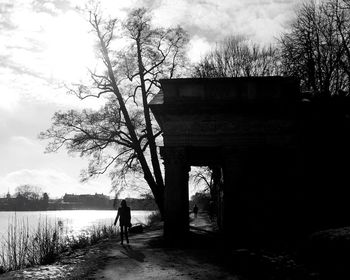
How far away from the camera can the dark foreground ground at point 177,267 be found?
794 centimetres

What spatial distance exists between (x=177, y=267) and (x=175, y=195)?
651 cm

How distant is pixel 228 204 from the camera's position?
15328 millimetres

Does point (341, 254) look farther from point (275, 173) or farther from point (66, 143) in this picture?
point (66, 143)

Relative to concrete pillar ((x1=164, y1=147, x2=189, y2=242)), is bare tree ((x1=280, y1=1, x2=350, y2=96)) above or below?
above

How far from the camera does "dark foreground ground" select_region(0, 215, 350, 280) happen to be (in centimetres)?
794

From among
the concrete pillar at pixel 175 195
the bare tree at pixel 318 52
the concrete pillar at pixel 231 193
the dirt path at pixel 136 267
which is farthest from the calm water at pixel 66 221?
the bare tree at pixel 318 52

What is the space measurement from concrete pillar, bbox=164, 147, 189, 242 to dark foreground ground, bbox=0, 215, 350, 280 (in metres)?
3.35

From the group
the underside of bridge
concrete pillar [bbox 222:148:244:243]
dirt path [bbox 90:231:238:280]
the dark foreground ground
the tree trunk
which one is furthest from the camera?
the tree trunk

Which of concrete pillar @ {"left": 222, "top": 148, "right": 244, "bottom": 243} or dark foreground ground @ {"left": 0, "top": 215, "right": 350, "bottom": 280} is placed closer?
dark foreground ground @ {"left": 0, "top": 215, "right": 350, "bottom": 280}

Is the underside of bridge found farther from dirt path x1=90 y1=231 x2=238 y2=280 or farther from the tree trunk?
the tree trunk

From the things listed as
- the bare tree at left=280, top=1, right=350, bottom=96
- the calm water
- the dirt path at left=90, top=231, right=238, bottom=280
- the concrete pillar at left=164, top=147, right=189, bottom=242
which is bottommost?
the calm water

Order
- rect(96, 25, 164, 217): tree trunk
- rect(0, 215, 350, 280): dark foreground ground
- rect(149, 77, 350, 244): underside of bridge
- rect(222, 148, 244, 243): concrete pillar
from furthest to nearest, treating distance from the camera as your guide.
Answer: rect(96, 25, 164, 217): tree trunk → rect(149, 77, 350, 244): underside of bridge → rect(222, 148, 244, 243): concrete pillar → rect(0, 215, 350, 280): dark foreground ground

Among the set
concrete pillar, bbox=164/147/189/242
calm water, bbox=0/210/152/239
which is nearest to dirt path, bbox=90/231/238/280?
concrete pillar, bbox=164/147/189/242

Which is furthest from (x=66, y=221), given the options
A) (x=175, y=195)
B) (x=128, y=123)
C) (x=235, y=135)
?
(x=235, y=135)
